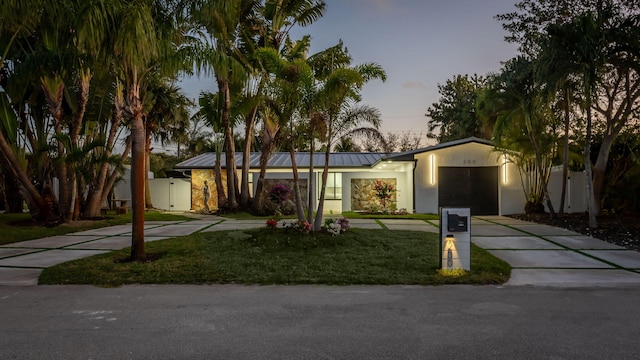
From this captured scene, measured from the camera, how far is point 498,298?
5078 millimetres

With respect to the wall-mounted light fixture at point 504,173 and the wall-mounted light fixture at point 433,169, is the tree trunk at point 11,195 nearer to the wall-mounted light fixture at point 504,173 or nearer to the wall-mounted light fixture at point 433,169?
the wall-mounted light fixture at point 433,169

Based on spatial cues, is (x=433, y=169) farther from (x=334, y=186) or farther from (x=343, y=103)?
(x=343, y=103)

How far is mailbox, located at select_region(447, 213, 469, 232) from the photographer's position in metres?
6.16

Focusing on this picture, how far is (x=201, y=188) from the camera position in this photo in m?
20.8

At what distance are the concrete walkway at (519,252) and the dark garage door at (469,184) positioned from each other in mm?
4579

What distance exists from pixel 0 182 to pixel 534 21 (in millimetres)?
23002

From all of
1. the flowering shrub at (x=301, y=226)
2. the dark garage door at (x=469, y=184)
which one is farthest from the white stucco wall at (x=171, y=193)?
the flowering shrub at (x=301, y=226)

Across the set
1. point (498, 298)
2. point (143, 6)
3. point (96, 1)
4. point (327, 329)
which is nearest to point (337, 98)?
point (143, 6)

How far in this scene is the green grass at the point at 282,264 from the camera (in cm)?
602

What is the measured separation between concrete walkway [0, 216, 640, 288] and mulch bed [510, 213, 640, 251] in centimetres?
43

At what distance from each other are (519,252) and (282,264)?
491cm

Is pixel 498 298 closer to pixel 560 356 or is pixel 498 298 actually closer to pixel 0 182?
pixel 560 356

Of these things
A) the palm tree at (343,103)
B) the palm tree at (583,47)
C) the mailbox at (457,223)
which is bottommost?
the mailbox at (457,223)

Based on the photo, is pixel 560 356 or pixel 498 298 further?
pixel 498 298
